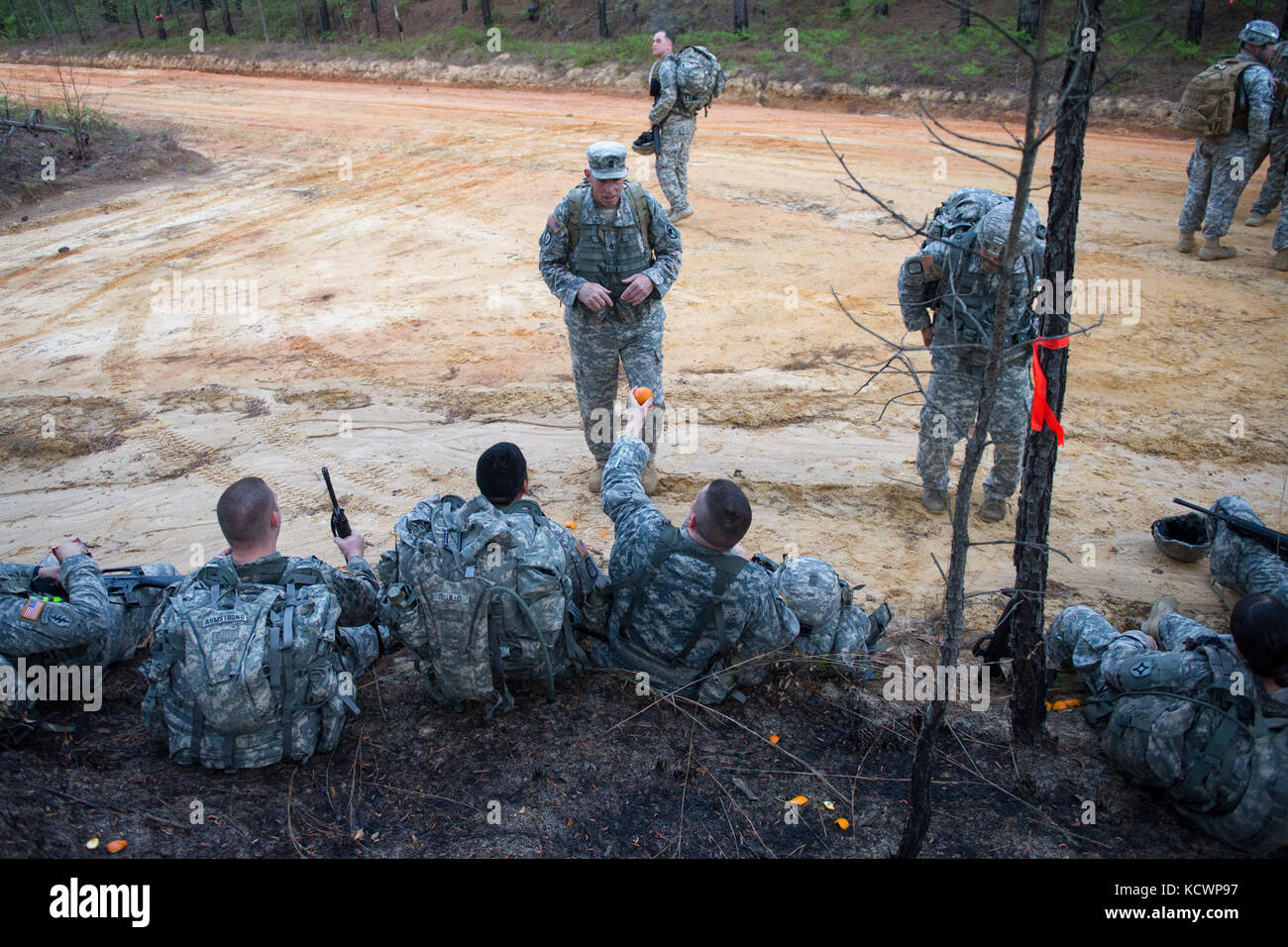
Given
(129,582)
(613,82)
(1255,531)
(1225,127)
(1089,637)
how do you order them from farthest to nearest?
(613,82) → (1225,127) → (1255,531) → (129,582) → (1089,637)

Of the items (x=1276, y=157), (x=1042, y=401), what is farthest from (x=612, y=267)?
(x=1276, y=157)

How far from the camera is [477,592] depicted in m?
3.73

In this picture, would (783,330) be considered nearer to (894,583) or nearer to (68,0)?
(894,583)

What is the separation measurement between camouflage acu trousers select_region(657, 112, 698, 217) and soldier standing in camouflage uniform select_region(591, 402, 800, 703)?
23.6 feet

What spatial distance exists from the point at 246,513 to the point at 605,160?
3028 millimetres

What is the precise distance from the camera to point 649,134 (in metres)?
10.6

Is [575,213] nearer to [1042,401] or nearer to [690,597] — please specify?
[690,597]

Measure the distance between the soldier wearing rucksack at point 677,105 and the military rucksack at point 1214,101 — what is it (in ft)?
16.4

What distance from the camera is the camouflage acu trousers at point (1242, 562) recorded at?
4.50 meters

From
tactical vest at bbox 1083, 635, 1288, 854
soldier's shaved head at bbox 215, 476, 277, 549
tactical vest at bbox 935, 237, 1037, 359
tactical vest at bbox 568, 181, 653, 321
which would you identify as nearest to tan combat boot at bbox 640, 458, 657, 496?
tactical vest at bbox 568, 181, 653, 321

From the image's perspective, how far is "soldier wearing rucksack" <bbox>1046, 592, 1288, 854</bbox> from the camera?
322 centimetres

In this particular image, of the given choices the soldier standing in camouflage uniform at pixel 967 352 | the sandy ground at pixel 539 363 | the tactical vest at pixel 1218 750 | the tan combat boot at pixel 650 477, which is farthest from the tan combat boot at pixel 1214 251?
the tactical vest at pixel 1218 750
